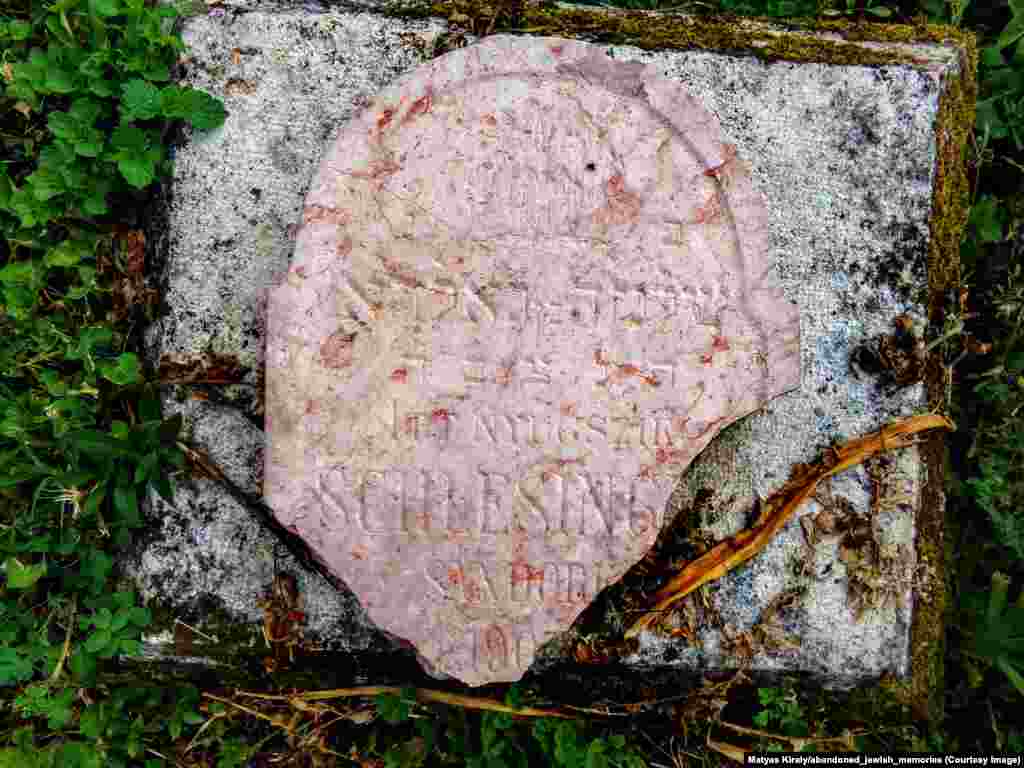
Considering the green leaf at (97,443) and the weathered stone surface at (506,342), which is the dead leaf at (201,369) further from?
the weathered stone surface at (506,342)

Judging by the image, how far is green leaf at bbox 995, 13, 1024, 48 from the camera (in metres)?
2.90

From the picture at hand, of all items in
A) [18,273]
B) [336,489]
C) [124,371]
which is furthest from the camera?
[18,273]

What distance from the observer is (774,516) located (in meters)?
2.45

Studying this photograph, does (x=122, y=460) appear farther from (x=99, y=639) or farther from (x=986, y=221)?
(x=986, y=221)

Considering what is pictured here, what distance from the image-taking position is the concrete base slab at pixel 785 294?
2.43 meters

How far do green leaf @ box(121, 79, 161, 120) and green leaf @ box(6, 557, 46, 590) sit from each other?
4.11 feet

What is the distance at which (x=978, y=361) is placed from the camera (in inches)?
115

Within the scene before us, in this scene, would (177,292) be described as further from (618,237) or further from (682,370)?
(682,370)

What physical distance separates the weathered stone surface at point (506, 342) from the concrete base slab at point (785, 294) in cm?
29

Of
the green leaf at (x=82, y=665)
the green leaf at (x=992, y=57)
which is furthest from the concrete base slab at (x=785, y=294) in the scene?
the green leaf at (x=992, y=57)

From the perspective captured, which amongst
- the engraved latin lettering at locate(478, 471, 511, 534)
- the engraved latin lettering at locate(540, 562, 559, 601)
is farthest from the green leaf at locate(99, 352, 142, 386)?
the engraved latin lettering at locate(540, 562, 559, 601)

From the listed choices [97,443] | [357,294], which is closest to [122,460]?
[97,443]

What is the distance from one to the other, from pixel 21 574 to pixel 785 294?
2189 millimetres

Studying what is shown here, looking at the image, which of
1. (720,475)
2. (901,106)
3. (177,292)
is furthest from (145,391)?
(901,106)
